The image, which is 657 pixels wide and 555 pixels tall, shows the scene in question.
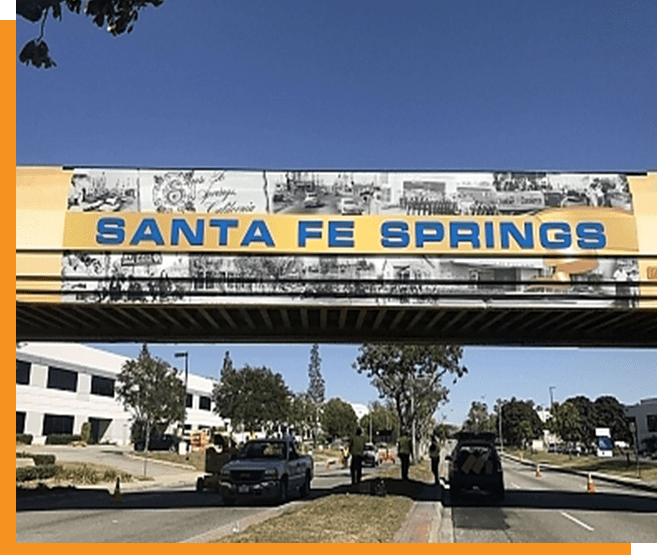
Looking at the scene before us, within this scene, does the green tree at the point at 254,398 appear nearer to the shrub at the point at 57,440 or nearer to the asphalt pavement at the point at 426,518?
the shrub at the point at 57,440

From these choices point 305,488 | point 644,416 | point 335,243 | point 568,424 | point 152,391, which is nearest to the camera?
point 335,243

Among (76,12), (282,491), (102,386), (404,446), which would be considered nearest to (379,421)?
(102,386)

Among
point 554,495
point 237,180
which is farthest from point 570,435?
point 237,180

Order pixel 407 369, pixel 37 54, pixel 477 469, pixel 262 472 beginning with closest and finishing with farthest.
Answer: pixel 37 54
pixel 262 472
pixel 477 469
pixel 407 369

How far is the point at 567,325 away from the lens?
727 inches

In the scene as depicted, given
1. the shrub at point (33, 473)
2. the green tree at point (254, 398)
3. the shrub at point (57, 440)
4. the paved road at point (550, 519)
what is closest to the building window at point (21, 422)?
the shrub at point (57, 440)

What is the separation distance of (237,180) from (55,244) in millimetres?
4273

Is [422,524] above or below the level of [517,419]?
below

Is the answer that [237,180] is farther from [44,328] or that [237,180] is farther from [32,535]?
[32,535]

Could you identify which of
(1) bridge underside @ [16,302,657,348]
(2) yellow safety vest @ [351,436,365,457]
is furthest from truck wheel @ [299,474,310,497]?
(1) bridge underside @ [16,302,657,348]

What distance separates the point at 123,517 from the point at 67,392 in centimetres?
5276

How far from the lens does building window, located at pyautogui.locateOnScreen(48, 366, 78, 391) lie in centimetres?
6288

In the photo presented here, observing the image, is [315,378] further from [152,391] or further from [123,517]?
[123,517]

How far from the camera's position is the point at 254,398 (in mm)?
62562
